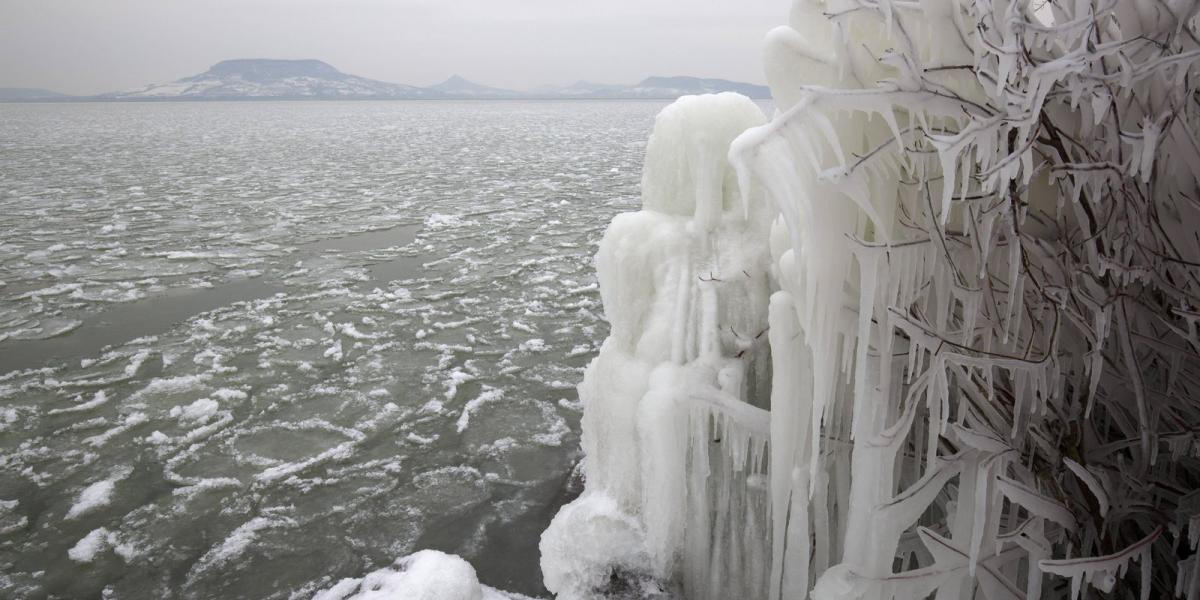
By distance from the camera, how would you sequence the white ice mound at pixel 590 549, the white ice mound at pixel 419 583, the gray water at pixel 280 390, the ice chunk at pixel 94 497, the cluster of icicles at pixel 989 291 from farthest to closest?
the ice chunk at pixel 94 497
the gray water at pixel 280 390
the white ice mound at pixel 590 549
the white ice mound at pixel 419 583
the cluster of icicles at pixel 989 291

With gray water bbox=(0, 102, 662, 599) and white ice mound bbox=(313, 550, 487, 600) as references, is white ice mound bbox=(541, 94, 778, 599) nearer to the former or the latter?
white ice mound bbox=(313, 550, 487, 600)

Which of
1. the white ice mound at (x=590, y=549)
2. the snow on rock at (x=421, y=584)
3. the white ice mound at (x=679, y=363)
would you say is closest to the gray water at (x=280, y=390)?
the snow on rock at (x=421, y=584)

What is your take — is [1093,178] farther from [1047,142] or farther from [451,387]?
[451,387]

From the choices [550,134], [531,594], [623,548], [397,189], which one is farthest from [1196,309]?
[550,134]

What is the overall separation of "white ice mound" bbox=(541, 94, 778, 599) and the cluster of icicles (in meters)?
0.49

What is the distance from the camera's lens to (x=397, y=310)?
8.29 meters

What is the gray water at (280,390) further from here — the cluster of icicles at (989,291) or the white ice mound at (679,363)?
the cluster of icicles at (989,291)

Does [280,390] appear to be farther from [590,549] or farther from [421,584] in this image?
[590,549]

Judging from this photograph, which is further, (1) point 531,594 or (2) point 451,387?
(2) point 451,387

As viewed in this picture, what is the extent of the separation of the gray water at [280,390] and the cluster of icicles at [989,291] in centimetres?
244

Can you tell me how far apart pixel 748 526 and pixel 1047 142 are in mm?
2228

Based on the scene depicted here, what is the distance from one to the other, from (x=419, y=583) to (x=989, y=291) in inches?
117

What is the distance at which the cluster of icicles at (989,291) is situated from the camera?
1734 mm

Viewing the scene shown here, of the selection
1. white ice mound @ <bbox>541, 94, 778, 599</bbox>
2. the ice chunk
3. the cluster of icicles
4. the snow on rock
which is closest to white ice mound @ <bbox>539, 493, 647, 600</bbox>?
white ice mound @ <bbox>541, 94, 778, 599</bbox>
